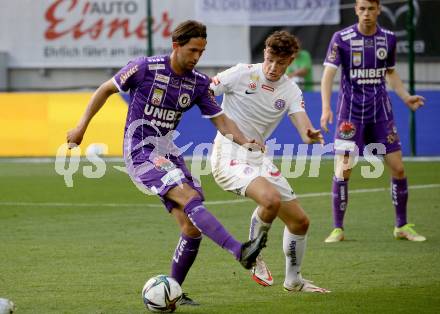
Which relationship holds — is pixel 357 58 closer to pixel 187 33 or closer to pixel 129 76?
pixel 187 33

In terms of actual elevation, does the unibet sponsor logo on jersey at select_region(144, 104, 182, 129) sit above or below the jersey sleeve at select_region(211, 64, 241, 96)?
below

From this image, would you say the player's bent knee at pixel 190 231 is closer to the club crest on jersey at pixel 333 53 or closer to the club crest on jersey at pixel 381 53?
the club crest on jersey at pixel 333 53

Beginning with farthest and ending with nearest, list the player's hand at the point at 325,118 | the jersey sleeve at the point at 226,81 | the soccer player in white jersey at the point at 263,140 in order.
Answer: the player's hand at the point at 325,118 < the jersey sleeve at the point at 226,81 < the soccer player in white jersey at the point at 263,140

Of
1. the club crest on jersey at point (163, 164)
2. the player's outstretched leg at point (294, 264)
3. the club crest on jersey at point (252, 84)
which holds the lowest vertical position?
the player's outstretched leg at point (294, 264)

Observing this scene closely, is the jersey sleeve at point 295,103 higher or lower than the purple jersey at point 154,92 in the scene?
lower

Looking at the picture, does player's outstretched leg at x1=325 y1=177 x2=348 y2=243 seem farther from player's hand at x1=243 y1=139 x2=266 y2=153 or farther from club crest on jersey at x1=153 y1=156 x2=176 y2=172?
club crest on jersey at x1=153 y1=156 x2=176 y2=172

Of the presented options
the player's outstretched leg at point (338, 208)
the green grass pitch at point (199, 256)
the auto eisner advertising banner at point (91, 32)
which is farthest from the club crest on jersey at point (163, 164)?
the auto eisner advertising banner at point (91, 32)

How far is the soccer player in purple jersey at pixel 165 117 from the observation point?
800 centimetres

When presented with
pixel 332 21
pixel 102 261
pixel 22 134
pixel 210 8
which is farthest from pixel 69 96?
pixel 102 261

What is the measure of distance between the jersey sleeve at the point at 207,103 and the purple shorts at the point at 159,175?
1.58 ft

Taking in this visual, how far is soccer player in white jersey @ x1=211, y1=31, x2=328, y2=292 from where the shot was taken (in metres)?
8.62

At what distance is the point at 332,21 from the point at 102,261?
14.6 m

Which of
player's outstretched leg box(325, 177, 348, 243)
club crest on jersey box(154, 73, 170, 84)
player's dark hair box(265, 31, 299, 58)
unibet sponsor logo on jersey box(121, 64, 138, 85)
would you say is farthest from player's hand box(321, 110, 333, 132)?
unibet sponsor logo on jersey box(121, 64, 138, 85)

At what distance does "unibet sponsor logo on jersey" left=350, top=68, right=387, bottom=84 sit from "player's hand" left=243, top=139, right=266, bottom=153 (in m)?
2.89
